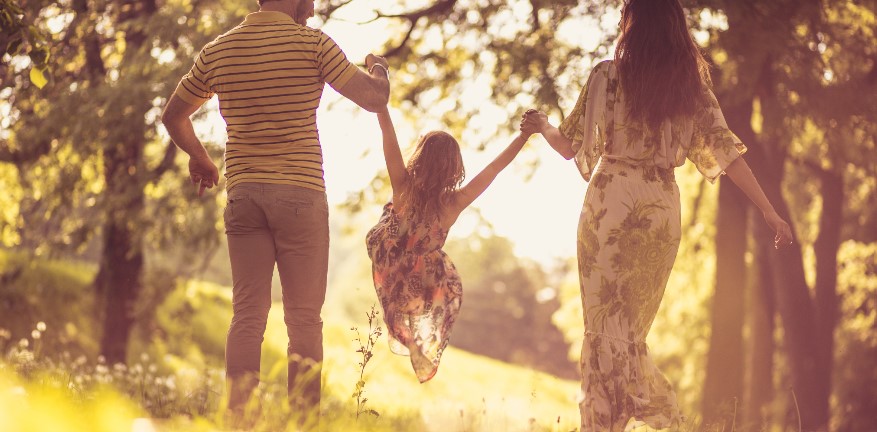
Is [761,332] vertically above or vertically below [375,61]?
above

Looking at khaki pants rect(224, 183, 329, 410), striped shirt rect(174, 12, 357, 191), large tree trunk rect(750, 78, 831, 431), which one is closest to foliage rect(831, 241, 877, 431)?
large tree trunk rect(750, 78, 831, 431)

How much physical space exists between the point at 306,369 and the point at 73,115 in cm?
608

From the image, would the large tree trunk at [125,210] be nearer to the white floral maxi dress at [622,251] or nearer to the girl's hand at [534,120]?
the girl's hand at [534,120]

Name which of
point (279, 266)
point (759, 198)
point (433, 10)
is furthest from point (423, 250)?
point (433, 10)

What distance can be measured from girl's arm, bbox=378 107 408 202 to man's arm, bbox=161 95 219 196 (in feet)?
3.00

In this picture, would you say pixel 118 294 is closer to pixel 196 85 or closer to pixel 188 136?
pixel 188 136

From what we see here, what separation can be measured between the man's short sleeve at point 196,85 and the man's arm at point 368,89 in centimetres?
67

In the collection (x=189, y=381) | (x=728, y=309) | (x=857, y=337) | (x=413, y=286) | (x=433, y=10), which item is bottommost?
(x=189, y=381)

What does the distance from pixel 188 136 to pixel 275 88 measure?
27.4 inches

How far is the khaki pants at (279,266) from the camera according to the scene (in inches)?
162

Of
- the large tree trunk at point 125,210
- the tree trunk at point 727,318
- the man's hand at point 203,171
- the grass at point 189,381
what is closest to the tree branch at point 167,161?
the large tree trunk at point 125,210

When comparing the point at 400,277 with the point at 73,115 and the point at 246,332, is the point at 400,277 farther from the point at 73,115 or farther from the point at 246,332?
the point at 73,115

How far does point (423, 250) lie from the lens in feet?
17.0

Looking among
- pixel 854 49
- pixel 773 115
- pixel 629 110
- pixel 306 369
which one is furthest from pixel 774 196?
pixel 306 369
